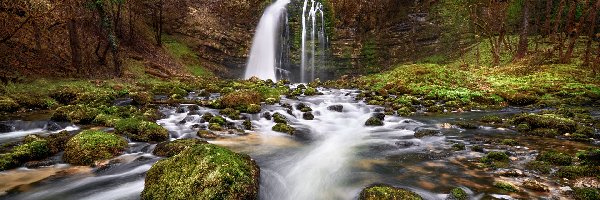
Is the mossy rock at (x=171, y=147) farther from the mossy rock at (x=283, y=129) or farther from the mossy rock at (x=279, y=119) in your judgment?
the mossy rock at (x=279, y=119)

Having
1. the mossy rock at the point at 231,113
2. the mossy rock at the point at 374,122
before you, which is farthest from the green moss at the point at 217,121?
the mossy rock at the point at 374,122

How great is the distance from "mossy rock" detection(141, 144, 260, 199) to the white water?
24778mm

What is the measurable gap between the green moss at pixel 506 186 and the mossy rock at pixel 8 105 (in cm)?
1407

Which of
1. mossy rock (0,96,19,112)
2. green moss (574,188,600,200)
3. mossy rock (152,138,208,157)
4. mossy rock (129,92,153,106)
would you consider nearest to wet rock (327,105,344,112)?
mossy rock (129,92,153,106)

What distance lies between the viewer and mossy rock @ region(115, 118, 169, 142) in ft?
27.7

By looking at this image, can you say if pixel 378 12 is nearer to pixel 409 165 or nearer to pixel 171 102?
pixel 171 102

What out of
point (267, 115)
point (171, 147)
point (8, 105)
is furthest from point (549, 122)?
point (8, 105)

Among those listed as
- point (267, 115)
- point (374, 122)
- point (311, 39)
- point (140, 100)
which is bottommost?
point (374, 122)

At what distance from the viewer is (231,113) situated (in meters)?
12.0

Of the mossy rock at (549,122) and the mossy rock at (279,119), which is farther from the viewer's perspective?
the mossy rock at (279,119)

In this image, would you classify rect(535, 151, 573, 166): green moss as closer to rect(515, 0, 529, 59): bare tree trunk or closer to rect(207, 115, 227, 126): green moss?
rect(207, 115, 227, 126): green moss

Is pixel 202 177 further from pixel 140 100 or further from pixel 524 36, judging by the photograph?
pixel 524 36

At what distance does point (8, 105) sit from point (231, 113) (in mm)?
7277

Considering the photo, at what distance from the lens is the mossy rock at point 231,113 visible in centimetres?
1168
